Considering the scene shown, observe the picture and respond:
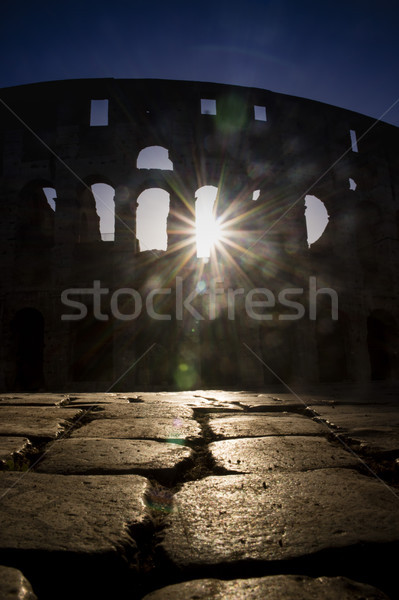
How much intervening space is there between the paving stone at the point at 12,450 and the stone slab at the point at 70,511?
0.60 ft

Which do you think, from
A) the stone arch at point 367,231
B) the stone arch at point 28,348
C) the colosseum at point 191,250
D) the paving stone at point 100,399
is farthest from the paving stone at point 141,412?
the stone arch at point 367,231

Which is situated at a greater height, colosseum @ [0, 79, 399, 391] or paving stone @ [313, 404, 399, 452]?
colosseum @ [0, 79, 399, 391]

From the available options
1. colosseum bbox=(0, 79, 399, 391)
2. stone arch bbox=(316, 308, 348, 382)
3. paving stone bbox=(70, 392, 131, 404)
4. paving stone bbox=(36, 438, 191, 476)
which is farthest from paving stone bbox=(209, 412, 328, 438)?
stone arch bbox=(316, 308, 348, 382)

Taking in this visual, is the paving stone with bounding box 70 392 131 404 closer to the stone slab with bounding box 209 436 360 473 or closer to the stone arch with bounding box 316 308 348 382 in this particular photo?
the stone slab with bounding box 209 436 360 473

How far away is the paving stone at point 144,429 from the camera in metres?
2.12

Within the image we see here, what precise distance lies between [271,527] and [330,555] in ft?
0.56

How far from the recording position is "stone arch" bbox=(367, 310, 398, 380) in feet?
43.8

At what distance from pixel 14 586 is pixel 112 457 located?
952 millimetres

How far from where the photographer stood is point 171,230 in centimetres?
1256

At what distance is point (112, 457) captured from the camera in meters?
1.64

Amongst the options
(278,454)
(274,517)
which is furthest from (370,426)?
(274,517)

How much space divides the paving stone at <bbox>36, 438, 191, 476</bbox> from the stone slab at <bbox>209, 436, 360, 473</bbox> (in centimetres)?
21

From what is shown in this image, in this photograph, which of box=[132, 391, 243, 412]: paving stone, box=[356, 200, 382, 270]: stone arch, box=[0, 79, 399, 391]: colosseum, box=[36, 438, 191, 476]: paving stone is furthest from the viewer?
box=[356, 200, 382, 270]: stone arch

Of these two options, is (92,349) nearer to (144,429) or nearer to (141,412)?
(141,412)
